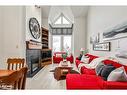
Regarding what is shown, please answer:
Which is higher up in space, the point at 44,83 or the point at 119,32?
the point at 119,32

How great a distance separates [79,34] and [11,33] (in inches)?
217

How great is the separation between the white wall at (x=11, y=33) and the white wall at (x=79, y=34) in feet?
16.8

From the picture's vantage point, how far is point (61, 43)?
10773 mm

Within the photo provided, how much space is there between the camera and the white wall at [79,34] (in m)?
9.59

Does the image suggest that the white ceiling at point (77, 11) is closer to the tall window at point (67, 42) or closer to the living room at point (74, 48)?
the living room at point (74, 48)

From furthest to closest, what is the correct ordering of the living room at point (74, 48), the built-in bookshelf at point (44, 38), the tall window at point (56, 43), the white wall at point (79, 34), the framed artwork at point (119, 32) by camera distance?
the tall window at point (56, 43), the white wall at point (79, 34), the built-in bookshelf at point (44, 38), the framed artwork at point (119, 32), the living room at point (74, 48)

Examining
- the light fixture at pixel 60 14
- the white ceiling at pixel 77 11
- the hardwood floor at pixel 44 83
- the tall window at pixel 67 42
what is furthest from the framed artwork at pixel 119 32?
the tall window at pixel 67 42

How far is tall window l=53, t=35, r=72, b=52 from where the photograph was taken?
1067 cm

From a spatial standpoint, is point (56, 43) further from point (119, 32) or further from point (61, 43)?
point (119, 32)

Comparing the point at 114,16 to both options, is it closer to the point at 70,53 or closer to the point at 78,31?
the point at 78,31

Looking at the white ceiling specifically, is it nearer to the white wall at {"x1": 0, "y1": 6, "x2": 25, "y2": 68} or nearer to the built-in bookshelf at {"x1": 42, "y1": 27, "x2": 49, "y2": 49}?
the built-in bookshelf at {"x1": 42, "y1": 27, "x2": 49, "y2": 49}

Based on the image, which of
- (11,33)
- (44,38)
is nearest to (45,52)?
(44,38)

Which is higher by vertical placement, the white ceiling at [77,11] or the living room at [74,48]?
the white ceiling at [77,11]
